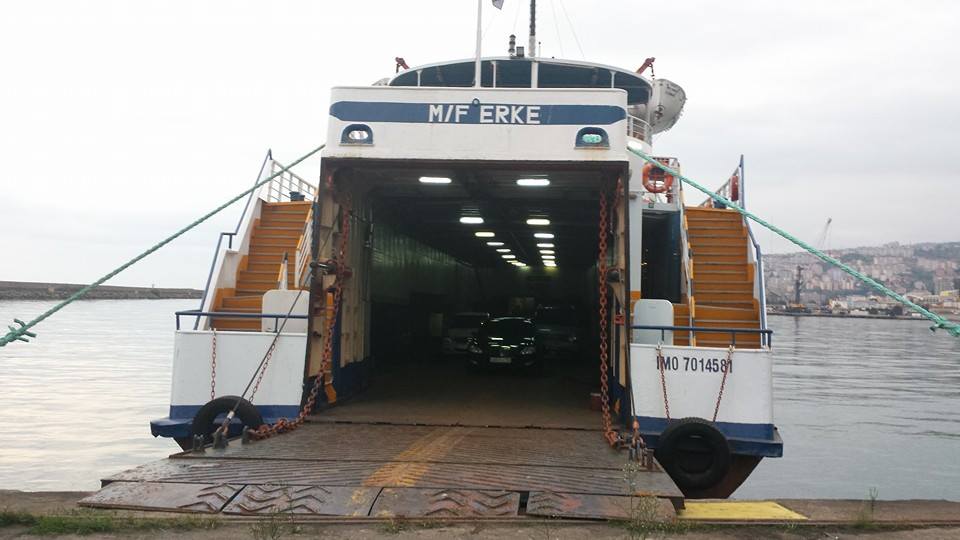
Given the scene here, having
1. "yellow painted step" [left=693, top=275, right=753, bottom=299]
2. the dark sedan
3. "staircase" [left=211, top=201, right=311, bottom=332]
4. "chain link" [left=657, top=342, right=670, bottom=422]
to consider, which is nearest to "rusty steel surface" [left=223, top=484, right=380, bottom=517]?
"chain link" [left=657, top=342, right=670, bottom=422]

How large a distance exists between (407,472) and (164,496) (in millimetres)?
2068

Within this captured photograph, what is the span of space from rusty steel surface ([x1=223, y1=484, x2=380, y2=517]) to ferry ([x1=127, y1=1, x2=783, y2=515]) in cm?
7

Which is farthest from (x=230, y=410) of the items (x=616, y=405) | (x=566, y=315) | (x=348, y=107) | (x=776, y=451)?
(x=566, y=315)

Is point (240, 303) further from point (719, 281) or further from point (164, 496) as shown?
point (719, 281)

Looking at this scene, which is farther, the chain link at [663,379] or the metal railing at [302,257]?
the metal railing at [302,257]

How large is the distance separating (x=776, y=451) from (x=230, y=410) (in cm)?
679

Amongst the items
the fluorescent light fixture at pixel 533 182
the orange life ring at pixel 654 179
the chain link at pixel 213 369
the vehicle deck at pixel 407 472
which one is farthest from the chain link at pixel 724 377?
the chain link at pixel 213 369

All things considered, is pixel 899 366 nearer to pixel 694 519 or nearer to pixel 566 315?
pixel 566 315

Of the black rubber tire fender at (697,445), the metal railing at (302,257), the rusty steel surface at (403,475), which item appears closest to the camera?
the rusty steel surface at (403,475)

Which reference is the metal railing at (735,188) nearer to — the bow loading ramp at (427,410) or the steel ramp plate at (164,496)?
the bow loading ramp at (427,410)

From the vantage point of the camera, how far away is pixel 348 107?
9.41m

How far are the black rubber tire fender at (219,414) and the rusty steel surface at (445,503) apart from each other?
3.44 meters

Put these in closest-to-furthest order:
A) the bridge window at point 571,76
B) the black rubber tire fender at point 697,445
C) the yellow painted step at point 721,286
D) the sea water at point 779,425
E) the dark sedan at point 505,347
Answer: the black rubber tire fender at point 697,445, the yellow painted step at point 721,286, the bridge window at point 571,76, the sea water at point 779,425, the dark sedan at point 505,347

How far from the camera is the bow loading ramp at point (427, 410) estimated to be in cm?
564
